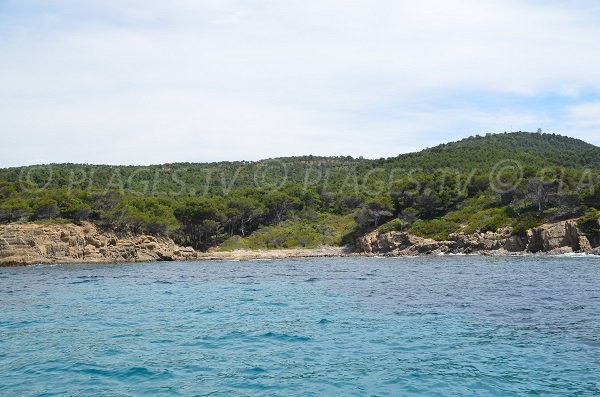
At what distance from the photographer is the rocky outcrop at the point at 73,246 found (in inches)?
2475

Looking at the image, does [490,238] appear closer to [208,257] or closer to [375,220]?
[375,220]

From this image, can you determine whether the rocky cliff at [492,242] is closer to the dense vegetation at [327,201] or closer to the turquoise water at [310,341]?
the dense vegetation at [327,201]

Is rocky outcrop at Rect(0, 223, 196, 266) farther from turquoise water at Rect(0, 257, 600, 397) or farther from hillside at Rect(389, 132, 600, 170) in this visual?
hillside at Rect(389, 132, 600, 170)

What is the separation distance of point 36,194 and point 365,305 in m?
63.8

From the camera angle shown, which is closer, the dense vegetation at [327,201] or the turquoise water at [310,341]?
the turquoise water at [310,341]

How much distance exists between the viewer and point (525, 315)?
20.0 m

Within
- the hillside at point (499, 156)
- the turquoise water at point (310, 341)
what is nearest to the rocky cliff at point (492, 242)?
the hillside at point (499, 156)

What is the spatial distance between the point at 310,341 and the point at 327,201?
286 ft

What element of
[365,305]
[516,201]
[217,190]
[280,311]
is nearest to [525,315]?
[365,305]

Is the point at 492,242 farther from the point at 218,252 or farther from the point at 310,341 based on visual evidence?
the point at 310,341

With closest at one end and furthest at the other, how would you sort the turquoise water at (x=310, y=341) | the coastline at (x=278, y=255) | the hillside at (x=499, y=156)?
the turquoise water at (x=310, y=341)
the coastline at (x=278, y=255)
the hillside at (x=499, y=156)

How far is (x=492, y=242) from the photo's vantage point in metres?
63.0

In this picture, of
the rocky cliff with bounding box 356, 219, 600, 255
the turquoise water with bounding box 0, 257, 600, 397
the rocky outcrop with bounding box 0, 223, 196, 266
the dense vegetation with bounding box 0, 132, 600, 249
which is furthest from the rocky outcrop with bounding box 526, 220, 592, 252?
the rocky outcrop with bounding box 0, 223, 196, 266

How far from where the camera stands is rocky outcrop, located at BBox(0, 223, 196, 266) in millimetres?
62875
